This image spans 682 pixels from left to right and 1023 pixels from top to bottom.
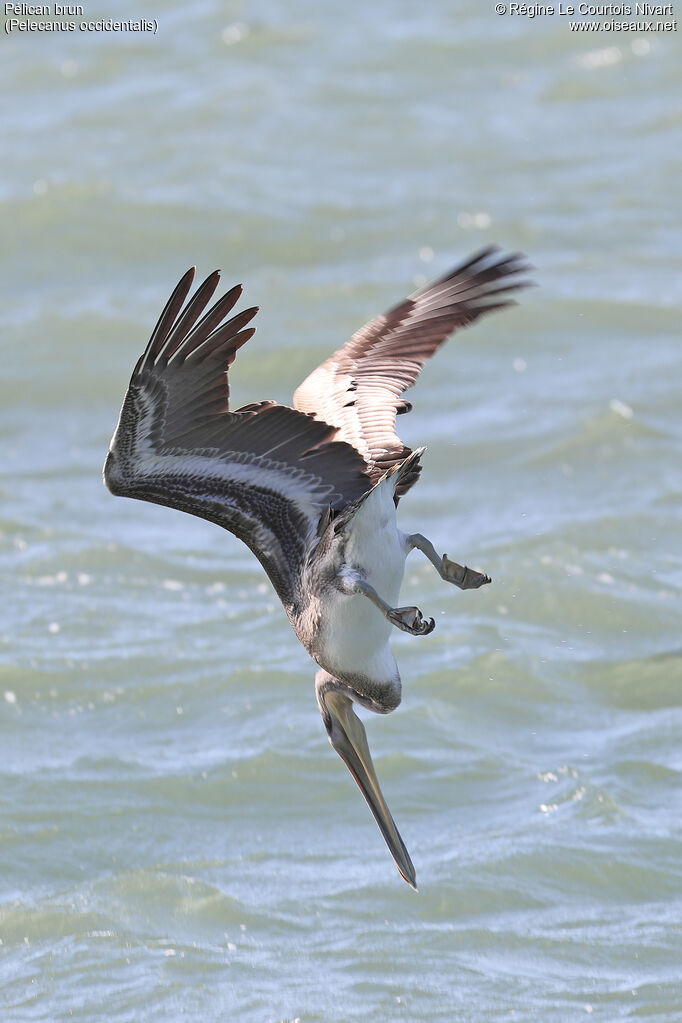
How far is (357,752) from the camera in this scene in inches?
293

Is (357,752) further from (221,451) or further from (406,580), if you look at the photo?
(406,580)

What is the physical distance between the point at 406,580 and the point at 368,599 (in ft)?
20.8

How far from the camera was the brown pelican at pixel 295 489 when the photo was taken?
21.9 ft

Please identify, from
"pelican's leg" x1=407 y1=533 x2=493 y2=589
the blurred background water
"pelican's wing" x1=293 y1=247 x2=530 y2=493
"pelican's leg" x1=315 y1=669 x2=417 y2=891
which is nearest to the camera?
"pelican's leg" x1=407 y1=533 x2=493 y2=589

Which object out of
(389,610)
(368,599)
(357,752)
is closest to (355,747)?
(357,752)

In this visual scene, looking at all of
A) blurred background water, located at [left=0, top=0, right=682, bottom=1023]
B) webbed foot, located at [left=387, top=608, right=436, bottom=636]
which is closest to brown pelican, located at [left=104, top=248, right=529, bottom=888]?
webbed foot, located at [left=387, top=608, right=436, bottom=636]

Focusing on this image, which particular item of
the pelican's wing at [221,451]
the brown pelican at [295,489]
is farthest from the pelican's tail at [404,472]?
the pelican's wing at [221,451]

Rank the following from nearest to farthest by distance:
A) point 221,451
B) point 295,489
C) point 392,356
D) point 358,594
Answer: point 358,594 → point 221,451 → point 295,489 → point 392,356

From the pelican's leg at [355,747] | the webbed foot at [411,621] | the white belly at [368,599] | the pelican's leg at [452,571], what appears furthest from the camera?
the pelican's leg at [355,747]

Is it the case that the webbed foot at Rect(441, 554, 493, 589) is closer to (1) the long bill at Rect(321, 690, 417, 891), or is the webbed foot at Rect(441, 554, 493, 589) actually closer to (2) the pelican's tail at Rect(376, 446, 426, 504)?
(2) the pelican's tail at Rect(376, 446, 426, 504)

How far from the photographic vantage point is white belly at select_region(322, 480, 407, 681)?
22.3 ft

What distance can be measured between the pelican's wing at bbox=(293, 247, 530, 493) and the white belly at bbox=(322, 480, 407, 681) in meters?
0.53

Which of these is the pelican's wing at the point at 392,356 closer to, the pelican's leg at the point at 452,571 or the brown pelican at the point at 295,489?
the brown pelican at the point at 295,489

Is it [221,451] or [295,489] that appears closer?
[221,451]
